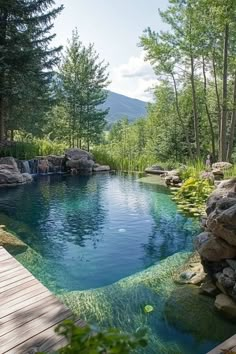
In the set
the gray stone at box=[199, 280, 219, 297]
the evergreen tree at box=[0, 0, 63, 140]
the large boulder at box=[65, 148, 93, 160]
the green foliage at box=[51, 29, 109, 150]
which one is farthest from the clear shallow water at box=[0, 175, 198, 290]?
the green foliage at box=[51, 29, 109, 150]

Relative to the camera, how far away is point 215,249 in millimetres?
3680

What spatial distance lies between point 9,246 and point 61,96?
45.2 ft

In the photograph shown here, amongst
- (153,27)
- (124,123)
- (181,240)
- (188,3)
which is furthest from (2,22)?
(124,123)

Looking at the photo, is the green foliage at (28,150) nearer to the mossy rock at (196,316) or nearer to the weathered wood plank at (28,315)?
the mossy rock at (196,316)

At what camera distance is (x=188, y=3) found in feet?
37.2

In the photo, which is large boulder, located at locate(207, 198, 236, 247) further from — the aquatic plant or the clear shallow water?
the clear shallow water

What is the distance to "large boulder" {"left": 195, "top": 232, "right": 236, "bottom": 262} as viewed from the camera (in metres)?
3.59

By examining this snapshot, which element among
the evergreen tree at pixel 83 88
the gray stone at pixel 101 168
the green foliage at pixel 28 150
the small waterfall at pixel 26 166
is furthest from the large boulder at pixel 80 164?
the evergreen tree at pixel 83 88

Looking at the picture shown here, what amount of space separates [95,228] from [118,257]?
4.97 ft

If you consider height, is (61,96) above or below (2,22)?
below

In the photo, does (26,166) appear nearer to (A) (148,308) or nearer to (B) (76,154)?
(B) (76,154)

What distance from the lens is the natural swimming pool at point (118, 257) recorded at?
306cm

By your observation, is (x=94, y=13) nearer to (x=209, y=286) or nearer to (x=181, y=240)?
(x=181, y=240)

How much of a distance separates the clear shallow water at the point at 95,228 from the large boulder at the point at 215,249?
110 cm
